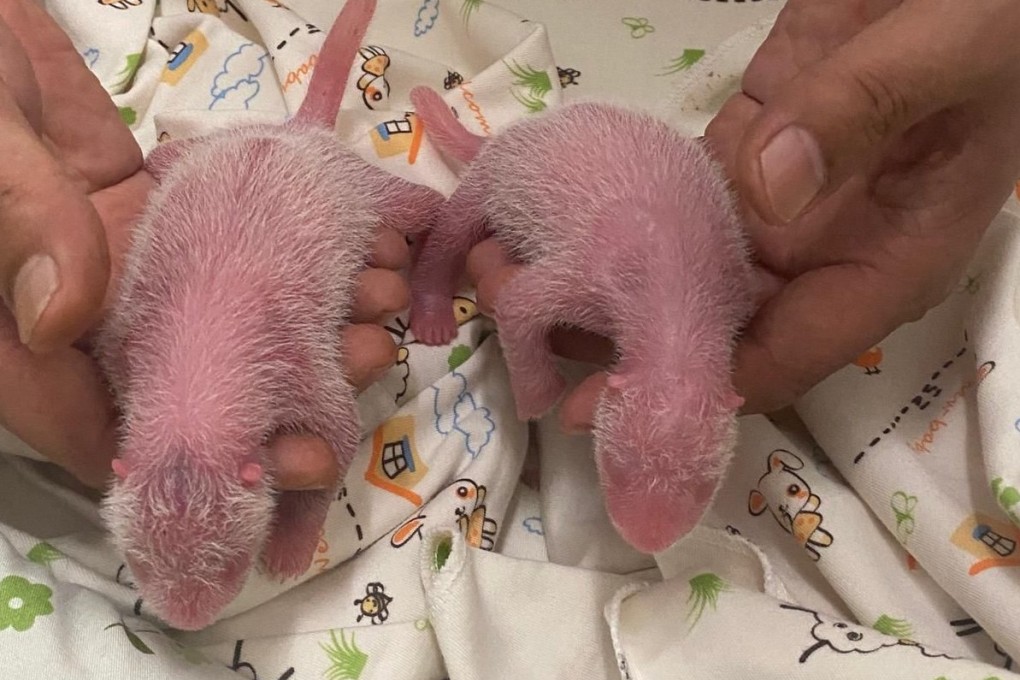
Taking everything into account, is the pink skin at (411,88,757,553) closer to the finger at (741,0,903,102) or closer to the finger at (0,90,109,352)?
the finger at (741,0,903,102)

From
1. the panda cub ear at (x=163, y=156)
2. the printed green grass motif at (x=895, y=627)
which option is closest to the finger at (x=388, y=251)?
the panda cub ear at (x=163, y=156)

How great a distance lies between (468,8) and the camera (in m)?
1.22

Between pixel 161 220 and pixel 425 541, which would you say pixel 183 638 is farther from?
pixel 161 220

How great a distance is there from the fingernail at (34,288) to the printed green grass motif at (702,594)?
0.57 m

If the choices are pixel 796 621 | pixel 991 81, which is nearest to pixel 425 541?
pixel 796 621

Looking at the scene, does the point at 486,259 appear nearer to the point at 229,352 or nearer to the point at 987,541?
the point at 229,352

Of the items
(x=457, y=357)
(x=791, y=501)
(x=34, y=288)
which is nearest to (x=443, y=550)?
(x=457, y=357)

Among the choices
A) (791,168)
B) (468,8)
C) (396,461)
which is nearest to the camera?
(791,168)

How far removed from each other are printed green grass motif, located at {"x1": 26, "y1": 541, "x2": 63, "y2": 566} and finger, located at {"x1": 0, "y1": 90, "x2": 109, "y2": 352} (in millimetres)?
331

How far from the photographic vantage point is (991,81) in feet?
2.27

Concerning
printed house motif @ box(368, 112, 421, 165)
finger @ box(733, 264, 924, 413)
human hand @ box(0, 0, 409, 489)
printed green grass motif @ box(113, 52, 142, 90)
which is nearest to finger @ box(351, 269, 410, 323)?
human hand @ box(0, 0, 409, 489)

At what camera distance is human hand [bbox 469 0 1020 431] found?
1.99 feet

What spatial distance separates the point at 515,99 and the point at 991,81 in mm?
585

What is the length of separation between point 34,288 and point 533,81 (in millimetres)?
701
